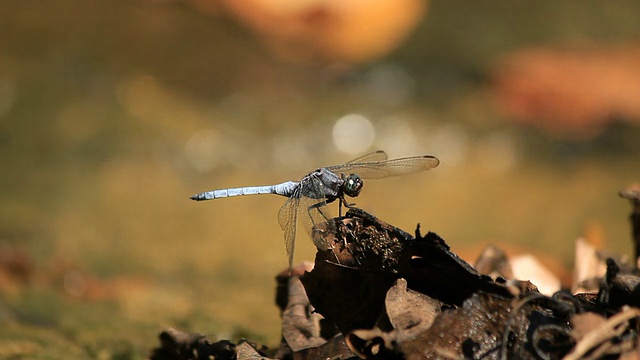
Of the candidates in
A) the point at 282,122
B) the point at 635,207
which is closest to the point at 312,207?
the point at 635,207

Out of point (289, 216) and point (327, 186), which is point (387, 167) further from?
point (289, 216)

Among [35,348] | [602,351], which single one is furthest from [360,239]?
[35,348]

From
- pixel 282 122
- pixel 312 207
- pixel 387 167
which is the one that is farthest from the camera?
pixel 282 122

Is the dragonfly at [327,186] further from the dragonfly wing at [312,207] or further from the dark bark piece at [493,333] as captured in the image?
the dark bark piece at [493,333]

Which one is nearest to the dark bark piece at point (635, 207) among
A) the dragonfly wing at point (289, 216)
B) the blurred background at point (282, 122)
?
the dragonfly wing at point (289, 216)

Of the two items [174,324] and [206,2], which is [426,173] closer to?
[206,2]
